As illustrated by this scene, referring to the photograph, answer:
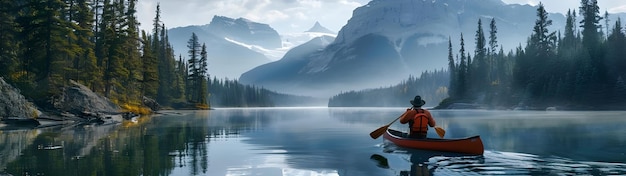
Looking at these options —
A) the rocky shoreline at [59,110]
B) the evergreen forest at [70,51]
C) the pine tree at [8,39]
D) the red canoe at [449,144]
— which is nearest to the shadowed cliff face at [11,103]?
the rocky shoreline at [59,110]

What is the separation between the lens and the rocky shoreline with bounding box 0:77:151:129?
121ft

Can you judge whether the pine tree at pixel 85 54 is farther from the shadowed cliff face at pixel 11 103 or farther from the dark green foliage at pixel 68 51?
the shadowed cliff face at pixel 11 103

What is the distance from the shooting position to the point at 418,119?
22047mm

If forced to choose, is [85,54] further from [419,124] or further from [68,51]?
[419,124]

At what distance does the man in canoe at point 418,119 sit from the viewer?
21.7 meters

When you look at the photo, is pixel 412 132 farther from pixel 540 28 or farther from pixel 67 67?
pixel 540 28

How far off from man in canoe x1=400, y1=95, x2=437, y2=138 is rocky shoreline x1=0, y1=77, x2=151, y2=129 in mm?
31023

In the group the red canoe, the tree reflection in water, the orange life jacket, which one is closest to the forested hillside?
the orange life jacket

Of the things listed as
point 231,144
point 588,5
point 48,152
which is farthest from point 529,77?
point 48,152

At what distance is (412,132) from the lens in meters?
22.3

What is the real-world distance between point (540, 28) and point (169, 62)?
88858mm

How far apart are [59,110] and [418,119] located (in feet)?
124

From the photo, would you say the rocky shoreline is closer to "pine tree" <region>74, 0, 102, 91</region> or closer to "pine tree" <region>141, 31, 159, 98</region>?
"pine tree" <region>74, 0, 102, 91</region>

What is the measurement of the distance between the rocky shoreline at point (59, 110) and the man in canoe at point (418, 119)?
102 ft
